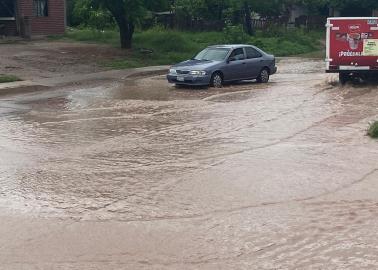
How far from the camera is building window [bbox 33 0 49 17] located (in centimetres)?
3975

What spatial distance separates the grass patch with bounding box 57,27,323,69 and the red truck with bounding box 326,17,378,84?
36.2 ft

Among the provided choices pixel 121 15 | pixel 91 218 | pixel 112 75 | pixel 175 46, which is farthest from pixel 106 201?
pixel 175 46

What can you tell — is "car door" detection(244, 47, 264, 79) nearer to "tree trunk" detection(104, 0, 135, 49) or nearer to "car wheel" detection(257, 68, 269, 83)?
"car wheel" detection(257, 68, 269, 83)

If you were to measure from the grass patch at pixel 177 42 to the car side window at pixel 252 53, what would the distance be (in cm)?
782

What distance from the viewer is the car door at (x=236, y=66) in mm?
21688

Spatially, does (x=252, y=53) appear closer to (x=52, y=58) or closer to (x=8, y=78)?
(x=8, y=78)

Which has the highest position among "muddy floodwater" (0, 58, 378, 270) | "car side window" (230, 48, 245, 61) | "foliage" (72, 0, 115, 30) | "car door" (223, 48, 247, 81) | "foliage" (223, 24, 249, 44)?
"foliage" (72, 0, 115, 30)

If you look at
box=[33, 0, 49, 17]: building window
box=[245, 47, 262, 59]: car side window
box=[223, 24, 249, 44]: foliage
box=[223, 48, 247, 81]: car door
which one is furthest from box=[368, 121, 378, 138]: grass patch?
box=[33, 0, 49, 17]: building window

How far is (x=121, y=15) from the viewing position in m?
32.0

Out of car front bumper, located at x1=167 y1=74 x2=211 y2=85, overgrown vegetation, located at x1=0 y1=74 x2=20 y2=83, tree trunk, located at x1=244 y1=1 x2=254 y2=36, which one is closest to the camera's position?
car front bumper, located at x1=167 y1=74 x2=211 y2=85

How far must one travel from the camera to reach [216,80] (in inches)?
839

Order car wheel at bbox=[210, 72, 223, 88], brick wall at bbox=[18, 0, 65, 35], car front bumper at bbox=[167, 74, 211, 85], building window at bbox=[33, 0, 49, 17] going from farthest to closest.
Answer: building window at bbox=[33, 0, 49, 17]
brick wall at bbox=[18, 0, 65, 35]
car wheel at bbox=[210, 72, 223, 88]
car front bumper at bbox=[167, 74, 211, 85]

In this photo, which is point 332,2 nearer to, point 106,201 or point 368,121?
point 368,121

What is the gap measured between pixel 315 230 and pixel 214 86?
48.4 ft
